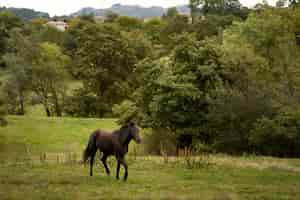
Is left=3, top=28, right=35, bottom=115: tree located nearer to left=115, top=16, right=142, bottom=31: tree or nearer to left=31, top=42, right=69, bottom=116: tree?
left=31, top=42, right=69, bottom=116: tree

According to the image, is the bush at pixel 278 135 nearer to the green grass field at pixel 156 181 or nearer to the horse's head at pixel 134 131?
the green grass field at pixel 156 181

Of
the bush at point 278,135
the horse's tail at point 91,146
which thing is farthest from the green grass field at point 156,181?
the bush at point 278,135

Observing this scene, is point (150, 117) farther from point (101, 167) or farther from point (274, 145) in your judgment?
point (101, 167)

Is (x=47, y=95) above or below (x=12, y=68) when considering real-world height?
below

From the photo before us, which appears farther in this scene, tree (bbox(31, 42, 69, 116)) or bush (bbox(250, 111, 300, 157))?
tree (bbox(31, 42, 69, 116))

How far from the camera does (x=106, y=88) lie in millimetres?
63719

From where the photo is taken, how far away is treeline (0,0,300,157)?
1401 inches

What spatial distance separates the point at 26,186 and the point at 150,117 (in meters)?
24.4

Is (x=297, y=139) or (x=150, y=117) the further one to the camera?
(x=150, y=117)

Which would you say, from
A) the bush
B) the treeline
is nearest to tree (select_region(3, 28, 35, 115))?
the treeline

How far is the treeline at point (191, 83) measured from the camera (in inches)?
1401

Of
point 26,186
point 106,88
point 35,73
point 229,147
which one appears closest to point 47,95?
point 35,73

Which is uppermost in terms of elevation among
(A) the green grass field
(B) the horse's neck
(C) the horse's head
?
(C) the horse's head

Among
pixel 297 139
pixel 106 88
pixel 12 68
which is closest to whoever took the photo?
pixel 297 139
